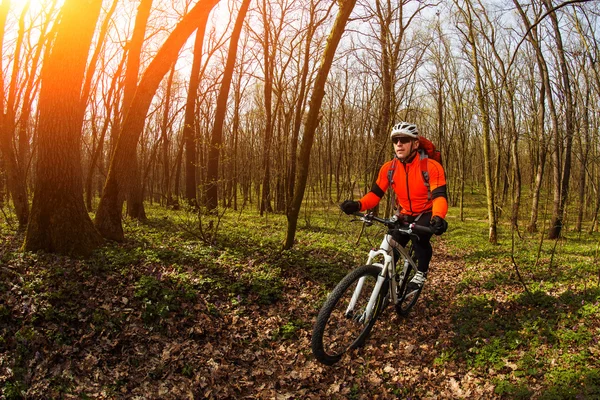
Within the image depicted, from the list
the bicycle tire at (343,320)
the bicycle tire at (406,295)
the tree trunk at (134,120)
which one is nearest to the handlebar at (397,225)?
the bicycle tire at (343,320)

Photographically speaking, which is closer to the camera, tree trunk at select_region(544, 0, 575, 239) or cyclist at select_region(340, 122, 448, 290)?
cyclist at select_region(340, 122, 448, 290)

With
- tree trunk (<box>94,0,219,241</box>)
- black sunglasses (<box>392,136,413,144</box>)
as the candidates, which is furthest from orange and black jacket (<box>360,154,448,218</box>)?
tree trunk (<box>94,0,219,241</box>)

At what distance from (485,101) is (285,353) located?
36.5ft

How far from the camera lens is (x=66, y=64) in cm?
602

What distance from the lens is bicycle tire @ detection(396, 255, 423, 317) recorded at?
4.93m

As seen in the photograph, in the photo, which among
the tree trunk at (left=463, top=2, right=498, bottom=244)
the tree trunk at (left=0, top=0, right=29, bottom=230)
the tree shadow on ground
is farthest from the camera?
the tree trunk at (left=463, top=2, right=498, bottom=244)

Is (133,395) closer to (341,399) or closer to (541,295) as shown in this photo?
(341,399)

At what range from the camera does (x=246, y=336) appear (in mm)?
4598

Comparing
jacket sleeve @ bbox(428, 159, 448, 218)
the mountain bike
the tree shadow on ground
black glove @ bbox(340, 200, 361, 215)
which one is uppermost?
jacket sleeve @ bbox(428, 159, 448, 218)

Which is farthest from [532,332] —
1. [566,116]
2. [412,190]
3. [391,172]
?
[566,116]

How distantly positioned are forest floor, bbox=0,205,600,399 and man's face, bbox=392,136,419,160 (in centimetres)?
240

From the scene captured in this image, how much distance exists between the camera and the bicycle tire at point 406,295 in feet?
16.2

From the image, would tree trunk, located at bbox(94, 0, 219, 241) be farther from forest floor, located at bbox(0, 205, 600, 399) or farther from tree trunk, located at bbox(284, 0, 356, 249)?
tree trunk, located at bbox(284, 0, 356, 249)

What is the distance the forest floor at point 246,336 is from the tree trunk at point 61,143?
47 cm
